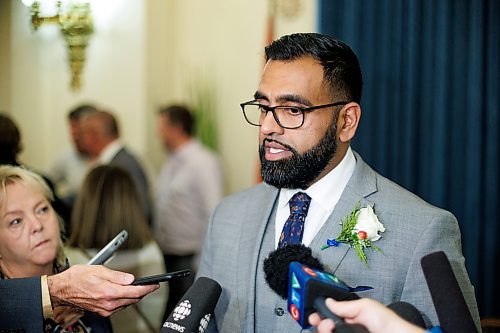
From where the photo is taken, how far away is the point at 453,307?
→ 1.44 metres

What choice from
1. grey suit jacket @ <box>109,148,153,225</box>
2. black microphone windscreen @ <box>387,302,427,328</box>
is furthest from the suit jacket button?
grey suit jacket @ <box>109,148,153,225</box>

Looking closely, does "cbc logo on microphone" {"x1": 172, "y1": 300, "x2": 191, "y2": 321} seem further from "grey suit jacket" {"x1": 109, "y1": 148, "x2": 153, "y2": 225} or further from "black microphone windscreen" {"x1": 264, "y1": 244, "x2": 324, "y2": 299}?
"grey suit jacket" {"x1": 109, "y1": 148, "x2": 153, "y2": 225}

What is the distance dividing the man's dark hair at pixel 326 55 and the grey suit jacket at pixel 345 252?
0.24m

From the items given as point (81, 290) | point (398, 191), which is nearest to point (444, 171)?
point (398, 191)

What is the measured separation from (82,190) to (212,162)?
4.57ft

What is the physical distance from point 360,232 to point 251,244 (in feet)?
1.13

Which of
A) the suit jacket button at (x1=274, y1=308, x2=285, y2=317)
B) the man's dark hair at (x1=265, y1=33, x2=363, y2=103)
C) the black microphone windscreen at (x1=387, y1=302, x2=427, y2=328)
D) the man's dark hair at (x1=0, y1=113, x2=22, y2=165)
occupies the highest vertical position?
the man's dark hair at (x1=265, y1=33, x2=363, y2=103)

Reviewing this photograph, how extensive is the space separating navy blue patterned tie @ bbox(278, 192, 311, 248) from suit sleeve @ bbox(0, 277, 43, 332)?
68cm

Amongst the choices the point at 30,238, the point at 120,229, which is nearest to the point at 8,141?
the point at 120,229

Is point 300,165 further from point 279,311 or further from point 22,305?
point 22,305

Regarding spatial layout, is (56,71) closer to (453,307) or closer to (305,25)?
(305,25)

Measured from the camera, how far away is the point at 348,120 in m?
2.12

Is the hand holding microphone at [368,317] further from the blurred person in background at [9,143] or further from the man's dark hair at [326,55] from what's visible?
the blurred person in background at [9,143]

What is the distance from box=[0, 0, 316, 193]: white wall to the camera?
5.64 meters
